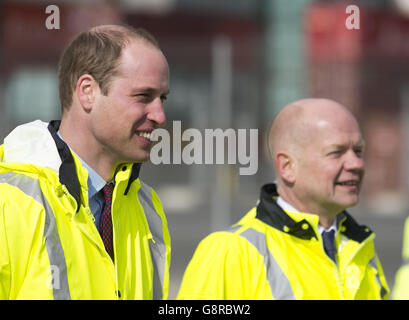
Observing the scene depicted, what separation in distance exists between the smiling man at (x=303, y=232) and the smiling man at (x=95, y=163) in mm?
281

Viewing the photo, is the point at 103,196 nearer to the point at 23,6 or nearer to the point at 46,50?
the point at 46,50

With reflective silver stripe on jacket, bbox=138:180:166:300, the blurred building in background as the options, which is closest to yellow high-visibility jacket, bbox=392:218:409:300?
reflective silver stripe on jacket, bbox=138:180:166:300

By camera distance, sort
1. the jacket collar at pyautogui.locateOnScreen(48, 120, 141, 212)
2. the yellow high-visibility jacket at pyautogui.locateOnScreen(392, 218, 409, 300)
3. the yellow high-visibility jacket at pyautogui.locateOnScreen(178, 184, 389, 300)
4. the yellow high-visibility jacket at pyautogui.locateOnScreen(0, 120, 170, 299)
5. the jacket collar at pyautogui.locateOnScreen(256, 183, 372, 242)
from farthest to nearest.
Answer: the jacket collar at pyautogui.locateOnScreen(256, 183, 372, 242) → the yellow high-visibility jacket at pyautogui.locateOnScreen(178, 184, 389, 300) → the jacket collar at pyautogui.locateOnScreen(48, 120, 141, 212) → the yellow high-visibility jacket at pyautogui.locateOnScreen(0, 120, 170, 299) → the yellow high-visibility jacket at pyautogui.locateOnScreen(392, 218, 409, 300)

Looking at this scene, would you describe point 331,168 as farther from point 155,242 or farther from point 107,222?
point 107,222

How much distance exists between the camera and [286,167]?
283cm

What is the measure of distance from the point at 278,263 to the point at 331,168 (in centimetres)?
43

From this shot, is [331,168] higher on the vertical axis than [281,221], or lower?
higher

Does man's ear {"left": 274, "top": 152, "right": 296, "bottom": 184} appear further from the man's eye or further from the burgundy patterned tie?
the burgundy patterned tie

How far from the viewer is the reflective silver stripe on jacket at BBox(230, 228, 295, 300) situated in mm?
2500

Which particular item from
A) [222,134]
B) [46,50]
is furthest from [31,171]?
[46,50]

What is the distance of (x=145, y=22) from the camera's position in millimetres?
20344

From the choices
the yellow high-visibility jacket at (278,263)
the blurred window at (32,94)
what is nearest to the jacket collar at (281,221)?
the yellow high-visibility jacket at (278,263)

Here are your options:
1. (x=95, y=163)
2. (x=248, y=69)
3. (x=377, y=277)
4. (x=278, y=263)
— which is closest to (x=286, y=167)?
(x=278, y=263)

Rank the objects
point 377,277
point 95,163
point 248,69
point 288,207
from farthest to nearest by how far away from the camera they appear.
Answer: point 248,69
point 377,277
point 288,207
point 95,163
